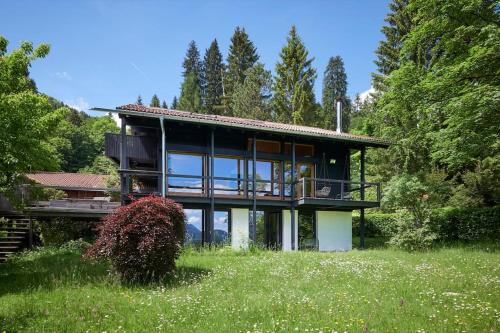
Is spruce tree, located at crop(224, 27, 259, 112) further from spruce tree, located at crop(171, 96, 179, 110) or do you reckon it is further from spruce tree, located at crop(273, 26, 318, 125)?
spruce tree, located at crop(171, 96, 179, 110)

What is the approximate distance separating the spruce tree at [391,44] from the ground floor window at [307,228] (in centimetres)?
1645

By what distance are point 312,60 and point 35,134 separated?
30799mm

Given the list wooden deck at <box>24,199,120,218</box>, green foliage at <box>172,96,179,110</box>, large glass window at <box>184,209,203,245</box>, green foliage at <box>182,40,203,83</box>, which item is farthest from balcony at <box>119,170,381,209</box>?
green foliage at <box>182,40,203,83</box>

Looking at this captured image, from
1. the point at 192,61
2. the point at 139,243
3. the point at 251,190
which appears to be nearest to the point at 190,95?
the point at 192,61

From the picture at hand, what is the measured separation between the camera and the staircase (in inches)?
602

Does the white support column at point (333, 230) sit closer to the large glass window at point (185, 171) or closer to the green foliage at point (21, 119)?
the large glass window at point (185, 171)

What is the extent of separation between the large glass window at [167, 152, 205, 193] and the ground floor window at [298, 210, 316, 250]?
17.3ft

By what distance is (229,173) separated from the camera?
19047 millimetres

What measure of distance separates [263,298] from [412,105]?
→ 12.2m

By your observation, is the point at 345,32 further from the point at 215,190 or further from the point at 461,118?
the point at 215,190

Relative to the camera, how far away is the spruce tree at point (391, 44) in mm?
31172

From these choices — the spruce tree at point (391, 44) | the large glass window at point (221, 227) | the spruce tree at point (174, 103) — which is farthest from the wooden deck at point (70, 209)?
the spruce tree at point (174, 103)

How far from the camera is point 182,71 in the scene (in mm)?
63562

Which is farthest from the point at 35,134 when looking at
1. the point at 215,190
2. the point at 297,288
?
the point at 215,190
